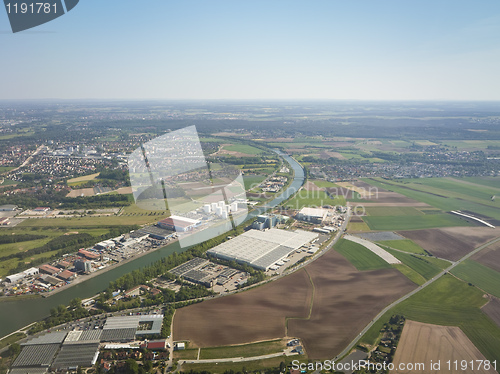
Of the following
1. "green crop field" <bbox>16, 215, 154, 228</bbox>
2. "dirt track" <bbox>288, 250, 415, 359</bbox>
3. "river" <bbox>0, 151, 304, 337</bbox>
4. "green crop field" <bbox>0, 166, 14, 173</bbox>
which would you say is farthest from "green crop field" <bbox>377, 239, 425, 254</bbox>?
"green crop field" <bbox>0, 166, 14, 173</bbox>

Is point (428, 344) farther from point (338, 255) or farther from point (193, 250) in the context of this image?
point (193, 250)

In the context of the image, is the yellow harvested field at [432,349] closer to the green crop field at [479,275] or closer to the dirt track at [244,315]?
the dirt track at [244,315]

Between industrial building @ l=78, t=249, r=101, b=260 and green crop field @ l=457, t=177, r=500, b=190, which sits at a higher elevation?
industrial building @ l=78, t=249, r=101, b=260

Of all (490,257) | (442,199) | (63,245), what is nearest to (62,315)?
(63,245)

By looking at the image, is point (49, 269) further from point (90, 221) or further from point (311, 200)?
point (311, 200)

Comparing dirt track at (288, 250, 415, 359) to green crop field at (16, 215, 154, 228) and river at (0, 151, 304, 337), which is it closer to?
river at (0, 151, 304, 337)
